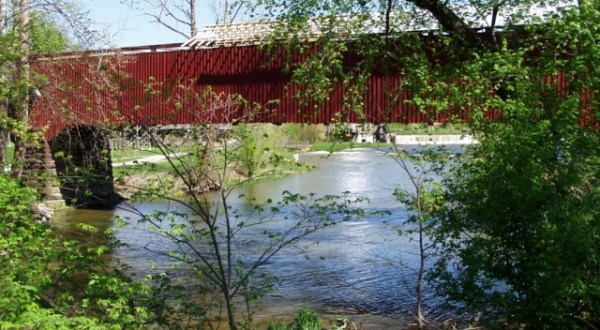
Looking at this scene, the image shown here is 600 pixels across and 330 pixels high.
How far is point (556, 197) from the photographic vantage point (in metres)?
7.06

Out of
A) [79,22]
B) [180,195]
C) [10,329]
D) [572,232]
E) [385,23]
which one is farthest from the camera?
[180,195]

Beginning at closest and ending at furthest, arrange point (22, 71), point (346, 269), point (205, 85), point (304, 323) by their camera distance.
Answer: point (304, 323) → point (22, 71) → point (346, 269) → point (205, 85)

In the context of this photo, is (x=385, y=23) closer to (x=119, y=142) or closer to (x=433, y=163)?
(x=433, y=163)

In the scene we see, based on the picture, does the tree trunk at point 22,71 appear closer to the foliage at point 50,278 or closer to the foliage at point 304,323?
the foliage at point 50,278

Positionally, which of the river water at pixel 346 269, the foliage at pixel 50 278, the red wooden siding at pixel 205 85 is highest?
the red wooden siding at pixel 205 85

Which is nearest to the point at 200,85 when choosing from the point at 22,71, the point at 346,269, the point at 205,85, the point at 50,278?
the point at 205,85

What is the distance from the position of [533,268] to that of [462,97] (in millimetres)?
3010

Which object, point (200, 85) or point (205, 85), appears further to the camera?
point (200, 85)

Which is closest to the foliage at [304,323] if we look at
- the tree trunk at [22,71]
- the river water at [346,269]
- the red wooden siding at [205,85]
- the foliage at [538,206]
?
the river water at [346,269]

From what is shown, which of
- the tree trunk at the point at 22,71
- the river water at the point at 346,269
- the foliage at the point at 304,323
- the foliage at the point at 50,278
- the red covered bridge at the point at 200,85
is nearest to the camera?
the foliage at the point at 50,278

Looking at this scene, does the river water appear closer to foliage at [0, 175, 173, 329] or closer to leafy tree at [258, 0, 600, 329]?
foliage at [0, 175, 173, 329]

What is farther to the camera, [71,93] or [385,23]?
[71,93]

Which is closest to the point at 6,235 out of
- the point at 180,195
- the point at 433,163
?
the point at 433,163

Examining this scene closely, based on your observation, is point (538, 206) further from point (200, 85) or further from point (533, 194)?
point (200, 85)
